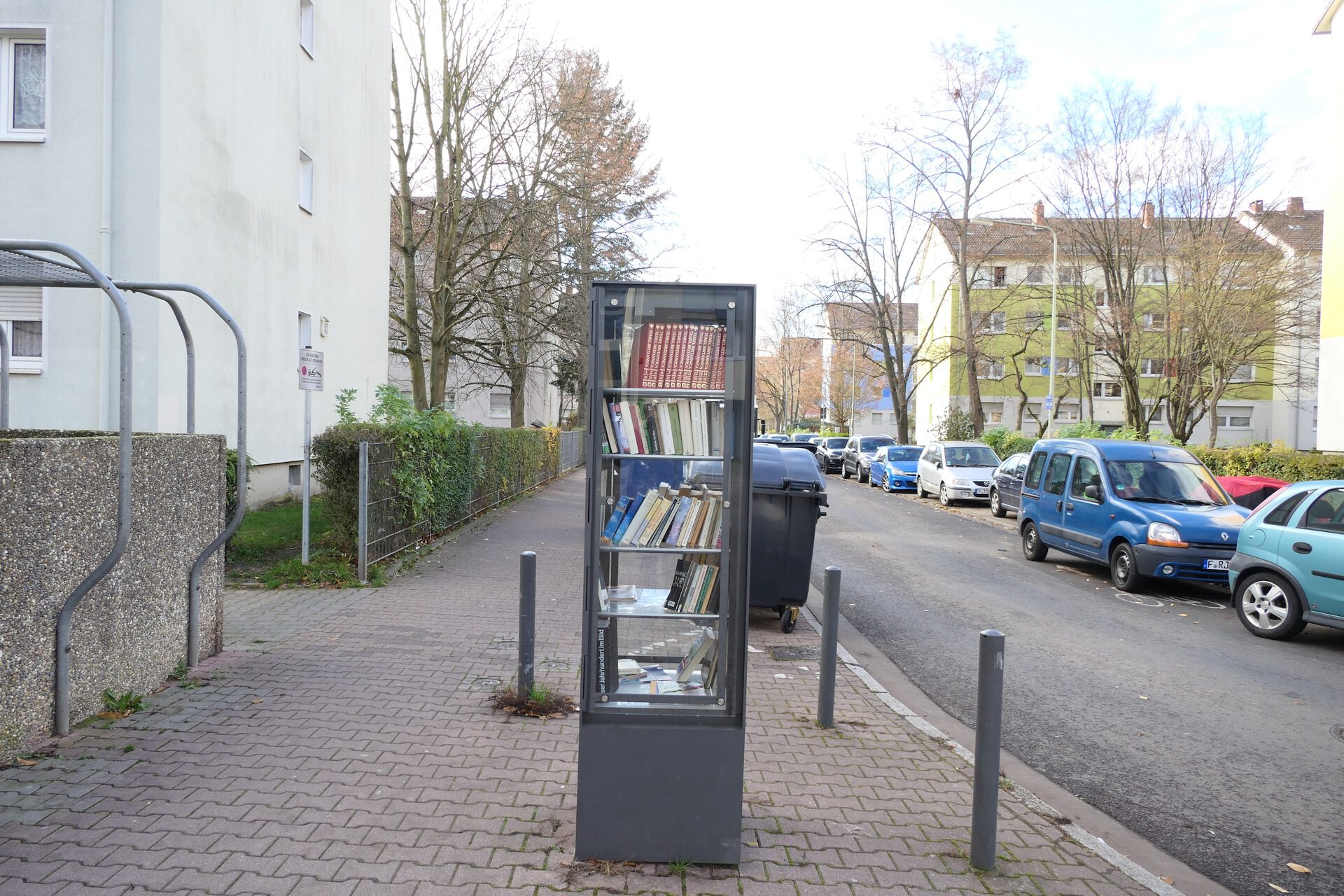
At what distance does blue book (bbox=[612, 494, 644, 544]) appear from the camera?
3895mm

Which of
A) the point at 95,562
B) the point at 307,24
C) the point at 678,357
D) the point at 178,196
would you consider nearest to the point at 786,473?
the point at 678,357

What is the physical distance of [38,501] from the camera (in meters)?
4.60

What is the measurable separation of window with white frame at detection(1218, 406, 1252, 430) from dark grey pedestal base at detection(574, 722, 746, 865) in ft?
196

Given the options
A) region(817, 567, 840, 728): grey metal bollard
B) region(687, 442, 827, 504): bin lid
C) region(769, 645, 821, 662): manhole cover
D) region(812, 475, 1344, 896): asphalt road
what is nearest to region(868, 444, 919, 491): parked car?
region(812, 475, 1344, 896): asphalt road

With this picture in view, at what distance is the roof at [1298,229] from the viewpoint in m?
29.6

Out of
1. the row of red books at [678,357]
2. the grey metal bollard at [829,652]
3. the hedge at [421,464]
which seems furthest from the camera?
the hedge at [421,464]

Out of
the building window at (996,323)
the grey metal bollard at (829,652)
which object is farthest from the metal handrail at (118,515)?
the building window at (996,323)

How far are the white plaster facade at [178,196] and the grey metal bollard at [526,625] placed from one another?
8.77 metres

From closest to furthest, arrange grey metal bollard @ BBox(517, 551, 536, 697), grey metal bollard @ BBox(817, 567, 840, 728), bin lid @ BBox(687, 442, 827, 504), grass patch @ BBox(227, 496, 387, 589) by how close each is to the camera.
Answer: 1. grey metal bollard @ BBox(817, 567, 840, 728)
2. grey metal bollard @ BBox(517, 551, 536, 697)
3. bin lid @ BBox(687, 442, 827, 504)
4. grass patch @ BBox(227, 496, 387, 589)

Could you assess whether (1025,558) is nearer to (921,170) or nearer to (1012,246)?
(921,170)

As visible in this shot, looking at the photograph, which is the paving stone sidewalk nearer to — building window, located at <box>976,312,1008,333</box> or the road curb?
the road curb

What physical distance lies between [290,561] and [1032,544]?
1044cm

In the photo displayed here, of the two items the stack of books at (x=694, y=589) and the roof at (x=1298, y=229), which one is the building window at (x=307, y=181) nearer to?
the stack of books at (x=694, y=589)

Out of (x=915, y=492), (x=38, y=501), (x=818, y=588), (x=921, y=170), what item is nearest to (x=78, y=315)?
(x=38, y=501)
